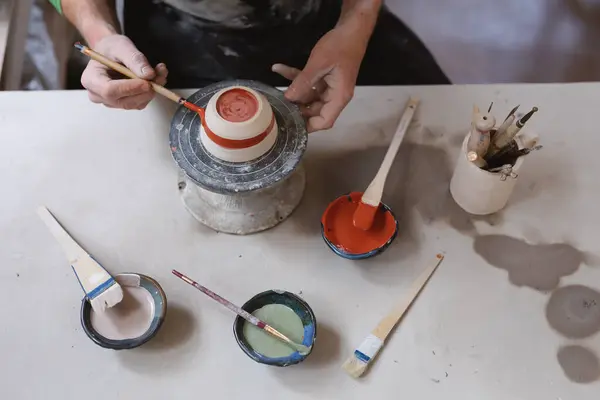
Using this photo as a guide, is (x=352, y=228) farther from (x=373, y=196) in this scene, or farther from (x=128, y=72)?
(x=128, y=72)

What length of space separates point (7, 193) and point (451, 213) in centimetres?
77

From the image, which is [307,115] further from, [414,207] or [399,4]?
[399,4]

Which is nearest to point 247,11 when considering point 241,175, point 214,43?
point 214,43

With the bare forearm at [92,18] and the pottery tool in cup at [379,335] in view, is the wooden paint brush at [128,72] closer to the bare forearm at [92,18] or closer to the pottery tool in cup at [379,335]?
the bare forearm at [92,18]

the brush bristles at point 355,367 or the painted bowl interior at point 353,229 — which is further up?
the painted bowl interior at point 353,229

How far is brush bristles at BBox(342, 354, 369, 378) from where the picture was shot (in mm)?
887

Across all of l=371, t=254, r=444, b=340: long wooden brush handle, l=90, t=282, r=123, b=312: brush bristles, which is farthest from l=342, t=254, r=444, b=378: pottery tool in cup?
l=90, t=282, r=123, b=312: brush bristles

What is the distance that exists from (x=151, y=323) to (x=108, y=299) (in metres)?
0.07

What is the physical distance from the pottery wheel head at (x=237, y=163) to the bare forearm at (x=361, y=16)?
243mm

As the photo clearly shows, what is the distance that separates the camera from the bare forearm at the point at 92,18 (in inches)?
44.4

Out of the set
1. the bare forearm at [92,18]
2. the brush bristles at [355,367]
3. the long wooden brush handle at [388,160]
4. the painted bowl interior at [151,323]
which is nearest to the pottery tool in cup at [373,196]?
the long wooden brush handle at [388,160]

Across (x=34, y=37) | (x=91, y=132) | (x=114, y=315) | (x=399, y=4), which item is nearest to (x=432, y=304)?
(x=114, y=315)

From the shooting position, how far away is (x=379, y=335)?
3.00 ft

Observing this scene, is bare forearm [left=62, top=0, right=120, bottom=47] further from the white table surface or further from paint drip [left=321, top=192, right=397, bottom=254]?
paint drip [left=321, top=192, right=397, bottom=254]
